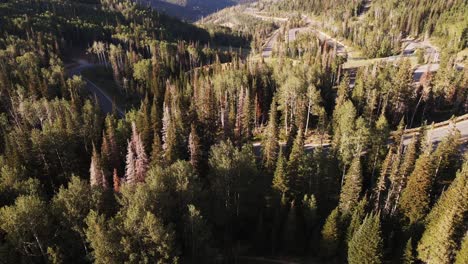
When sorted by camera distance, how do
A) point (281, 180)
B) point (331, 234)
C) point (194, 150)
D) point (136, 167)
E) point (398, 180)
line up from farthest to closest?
1. point (194, 150)
2. point (136, 167)
3. point (281, 180)
4. point (398, 180)
5. point (331, 234)

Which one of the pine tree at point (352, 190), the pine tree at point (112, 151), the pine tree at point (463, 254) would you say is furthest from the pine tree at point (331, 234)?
the pine tree at point (112, 151)

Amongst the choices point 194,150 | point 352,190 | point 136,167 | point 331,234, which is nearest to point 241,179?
point 194,150

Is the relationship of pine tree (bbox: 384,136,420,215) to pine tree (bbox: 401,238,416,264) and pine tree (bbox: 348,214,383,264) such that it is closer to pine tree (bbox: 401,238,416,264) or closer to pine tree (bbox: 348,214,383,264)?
pine tree (bbox: 401,238,416,264)

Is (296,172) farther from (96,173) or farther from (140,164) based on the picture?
(96,173)

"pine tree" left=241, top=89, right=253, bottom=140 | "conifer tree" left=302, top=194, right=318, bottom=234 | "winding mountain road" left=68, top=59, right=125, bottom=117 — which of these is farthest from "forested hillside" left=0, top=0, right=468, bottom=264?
"winding mountain road" left=68, top=59, right=125, bottom=117

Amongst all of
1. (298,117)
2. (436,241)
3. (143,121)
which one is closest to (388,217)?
(436,241)

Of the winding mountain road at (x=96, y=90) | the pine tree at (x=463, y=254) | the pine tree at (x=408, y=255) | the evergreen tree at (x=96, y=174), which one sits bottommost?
the winding mountain road at (x=96, y=90)

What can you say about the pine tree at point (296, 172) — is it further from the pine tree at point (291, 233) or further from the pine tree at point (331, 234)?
the pine tree at point (331, 234)
